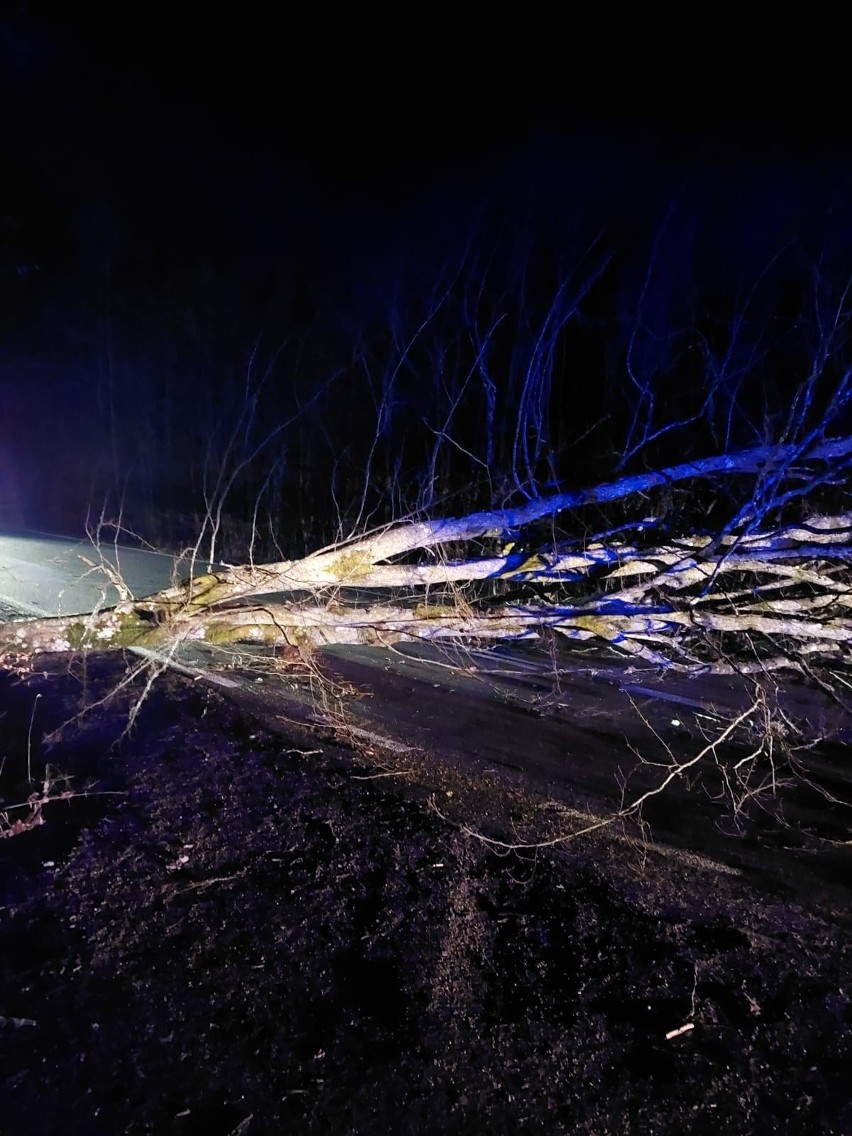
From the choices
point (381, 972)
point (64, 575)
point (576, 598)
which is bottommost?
point (64, 575)

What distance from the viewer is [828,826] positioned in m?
4.68

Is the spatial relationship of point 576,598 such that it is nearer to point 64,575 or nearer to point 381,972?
point 381,972

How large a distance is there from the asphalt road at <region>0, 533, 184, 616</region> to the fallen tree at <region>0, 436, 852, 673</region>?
2049mm

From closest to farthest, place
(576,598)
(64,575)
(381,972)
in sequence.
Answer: (381,972), (576,598), (64,575)

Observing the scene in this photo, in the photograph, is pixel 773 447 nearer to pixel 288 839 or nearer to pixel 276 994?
pixel 288 839

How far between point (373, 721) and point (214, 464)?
15690 millimetres

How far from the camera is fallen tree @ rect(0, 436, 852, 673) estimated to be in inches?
224

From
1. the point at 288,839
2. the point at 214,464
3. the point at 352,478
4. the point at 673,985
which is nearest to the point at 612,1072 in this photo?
the point at 673,985

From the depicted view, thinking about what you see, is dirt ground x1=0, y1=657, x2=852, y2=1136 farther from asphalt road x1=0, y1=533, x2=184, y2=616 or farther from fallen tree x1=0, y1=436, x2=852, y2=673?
asphalt road x1=0, y1=533, x2=184, y2=616

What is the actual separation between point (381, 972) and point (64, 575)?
11.8 meters

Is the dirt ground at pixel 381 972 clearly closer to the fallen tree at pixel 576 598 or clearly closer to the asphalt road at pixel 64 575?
the fallen tree at pixel 576 598

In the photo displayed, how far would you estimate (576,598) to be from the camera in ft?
20.8

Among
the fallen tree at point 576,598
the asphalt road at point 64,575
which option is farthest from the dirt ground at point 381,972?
the asphalt road at point 64,575

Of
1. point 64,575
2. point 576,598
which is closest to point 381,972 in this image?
point 576,598
